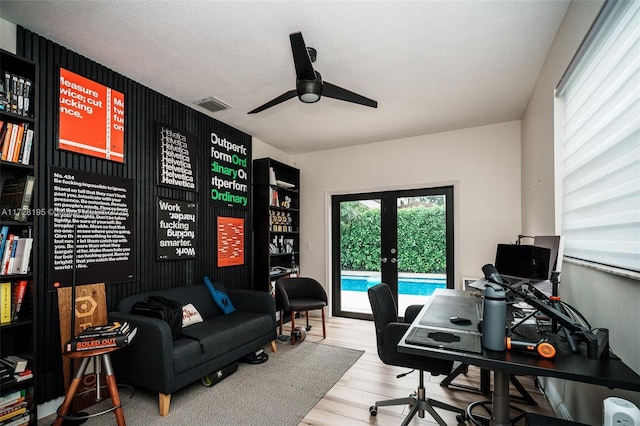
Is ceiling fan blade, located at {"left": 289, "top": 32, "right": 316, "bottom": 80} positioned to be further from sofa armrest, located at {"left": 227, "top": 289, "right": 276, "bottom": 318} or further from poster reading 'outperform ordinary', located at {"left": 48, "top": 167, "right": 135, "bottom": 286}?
sofa armrest, located at {"left": 227, "top": 289, "right": 276, "bottom": 318}

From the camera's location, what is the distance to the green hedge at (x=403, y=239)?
15.2ft

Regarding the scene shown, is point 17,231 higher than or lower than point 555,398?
higher

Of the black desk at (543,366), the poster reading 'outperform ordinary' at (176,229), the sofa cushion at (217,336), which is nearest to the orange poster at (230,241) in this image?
the poster reading 'outperform ordinary' at (176,229)

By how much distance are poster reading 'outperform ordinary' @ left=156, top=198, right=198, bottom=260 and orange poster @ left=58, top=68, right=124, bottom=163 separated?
66 cm

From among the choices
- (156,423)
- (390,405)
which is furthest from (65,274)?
(390,405)

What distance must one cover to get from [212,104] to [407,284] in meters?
3.66

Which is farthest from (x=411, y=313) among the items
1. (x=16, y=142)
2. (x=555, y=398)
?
(x=16, y=142)

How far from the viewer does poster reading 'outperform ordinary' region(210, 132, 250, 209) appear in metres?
3.95

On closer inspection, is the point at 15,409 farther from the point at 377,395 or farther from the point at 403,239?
the point at 403,239

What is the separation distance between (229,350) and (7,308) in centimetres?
160

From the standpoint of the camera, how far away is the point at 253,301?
11.8 ft

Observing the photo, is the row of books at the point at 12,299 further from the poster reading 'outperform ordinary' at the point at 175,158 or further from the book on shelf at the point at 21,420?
the poster reading 'outperform ordinary' at the point at 175,158

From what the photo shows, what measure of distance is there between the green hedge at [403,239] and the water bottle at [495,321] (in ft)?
11.0

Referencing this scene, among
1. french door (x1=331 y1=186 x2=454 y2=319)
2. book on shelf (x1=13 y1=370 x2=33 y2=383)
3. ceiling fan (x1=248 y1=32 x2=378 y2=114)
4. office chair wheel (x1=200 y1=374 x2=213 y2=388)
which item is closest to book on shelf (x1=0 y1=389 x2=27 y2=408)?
book on shelf (x1=13 y1=370 x2=33 y2=383)
